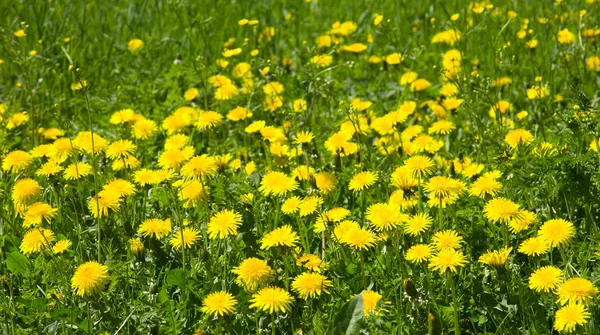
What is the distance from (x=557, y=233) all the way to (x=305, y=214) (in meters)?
0.73

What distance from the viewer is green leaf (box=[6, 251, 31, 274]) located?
262 centimetres

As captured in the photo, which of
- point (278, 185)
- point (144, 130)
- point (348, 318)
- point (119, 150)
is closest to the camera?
point (348, 318)

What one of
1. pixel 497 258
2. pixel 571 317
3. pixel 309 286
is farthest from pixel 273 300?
pixel 571 317

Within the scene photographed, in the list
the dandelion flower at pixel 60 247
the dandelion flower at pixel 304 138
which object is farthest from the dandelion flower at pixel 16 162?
the dandelion flower at pixel 304 138

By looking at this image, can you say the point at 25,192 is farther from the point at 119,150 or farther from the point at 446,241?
the point at 446,241

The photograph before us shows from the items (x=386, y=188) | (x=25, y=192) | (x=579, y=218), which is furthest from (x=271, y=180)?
(x=579, y=218)

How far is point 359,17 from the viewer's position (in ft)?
17.5

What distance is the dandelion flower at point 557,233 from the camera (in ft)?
7.43

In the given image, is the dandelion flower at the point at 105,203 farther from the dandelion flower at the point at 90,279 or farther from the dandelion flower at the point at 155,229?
the dandelion flower at the point at 90,279

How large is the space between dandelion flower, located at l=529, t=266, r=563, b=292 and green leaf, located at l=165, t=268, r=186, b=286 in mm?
947

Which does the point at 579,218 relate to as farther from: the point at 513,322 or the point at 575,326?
the point at 575,326

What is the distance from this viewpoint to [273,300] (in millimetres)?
2115

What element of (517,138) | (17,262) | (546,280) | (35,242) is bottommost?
(17,262)

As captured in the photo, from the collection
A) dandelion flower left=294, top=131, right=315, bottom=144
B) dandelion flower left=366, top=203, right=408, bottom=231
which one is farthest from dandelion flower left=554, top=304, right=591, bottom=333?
dandelion flower left=294, top=131, right=315, bottom=144
